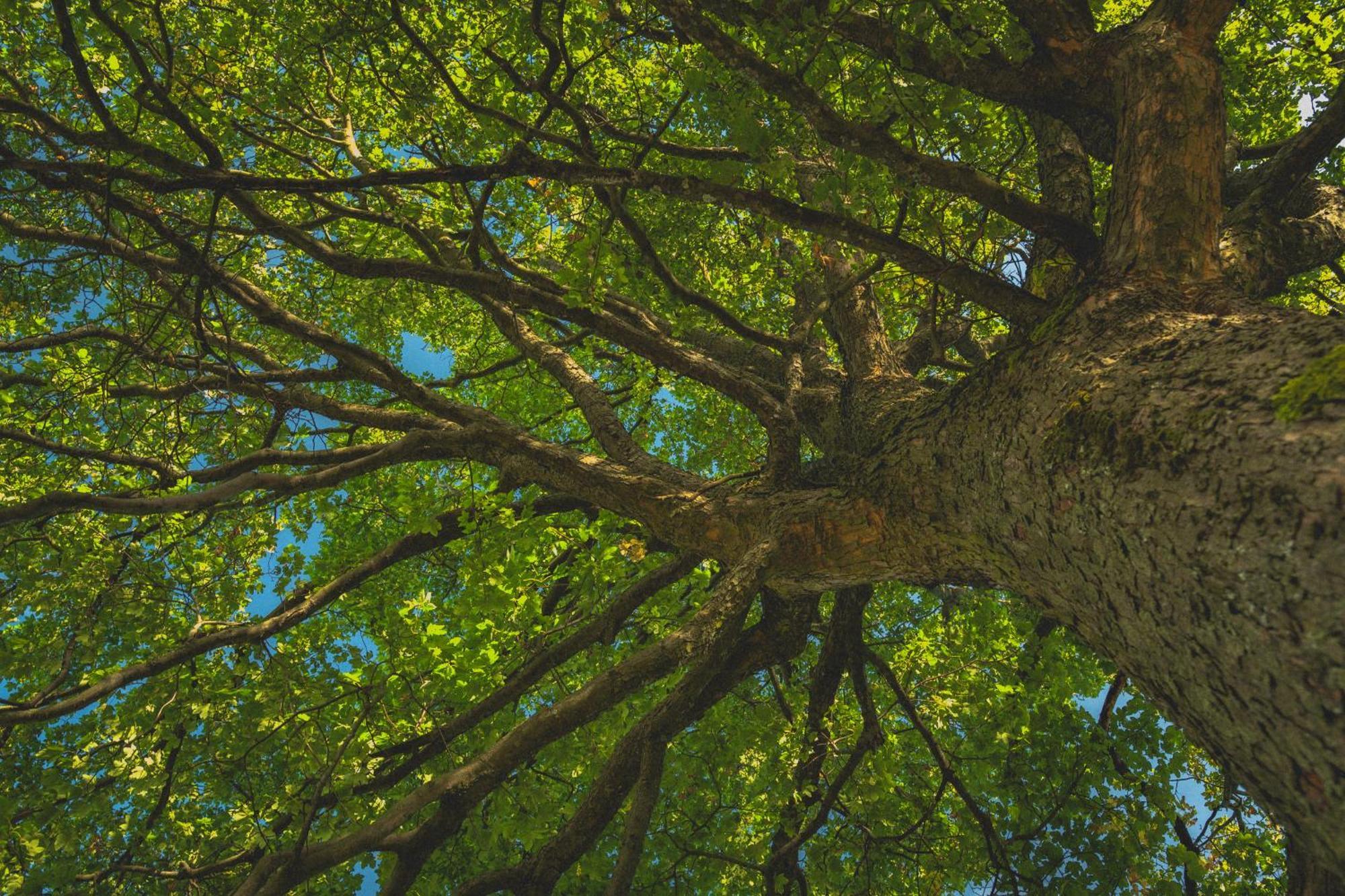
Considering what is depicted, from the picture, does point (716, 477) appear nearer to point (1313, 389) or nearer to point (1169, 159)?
point (1169, 159)

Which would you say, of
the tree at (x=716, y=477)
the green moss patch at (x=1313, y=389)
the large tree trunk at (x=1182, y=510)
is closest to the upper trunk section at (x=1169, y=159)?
the tree at (x=716, y=477)

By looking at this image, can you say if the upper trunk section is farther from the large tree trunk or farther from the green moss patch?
the green moss patch

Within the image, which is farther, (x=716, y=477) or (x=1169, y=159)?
(x=716, y=477)

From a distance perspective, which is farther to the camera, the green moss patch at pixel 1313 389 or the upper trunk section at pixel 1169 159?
the upper trunk section at pixel 1169 159

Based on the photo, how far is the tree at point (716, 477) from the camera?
6.95ft

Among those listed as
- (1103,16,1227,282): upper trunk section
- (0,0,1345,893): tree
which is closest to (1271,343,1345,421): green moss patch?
(0,0,1345,893): tree

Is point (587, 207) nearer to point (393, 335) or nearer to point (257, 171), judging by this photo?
point (257, 171)

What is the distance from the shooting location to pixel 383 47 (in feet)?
15.7

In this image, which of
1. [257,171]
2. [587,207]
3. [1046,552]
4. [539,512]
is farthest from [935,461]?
[257,171]

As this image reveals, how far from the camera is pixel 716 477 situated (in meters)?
5.34

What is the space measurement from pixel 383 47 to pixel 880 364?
415cm

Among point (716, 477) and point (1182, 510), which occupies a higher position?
point (716, 477)

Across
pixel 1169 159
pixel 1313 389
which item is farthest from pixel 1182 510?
pixel 1169 159

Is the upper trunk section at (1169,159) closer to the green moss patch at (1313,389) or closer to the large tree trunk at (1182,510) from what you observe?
the large tree trunk at (1182,510)
